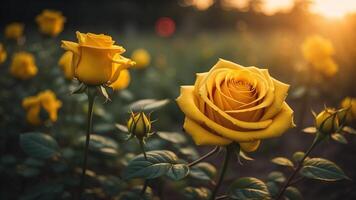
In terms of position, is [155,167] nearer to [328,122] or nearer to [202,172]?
[202,172]

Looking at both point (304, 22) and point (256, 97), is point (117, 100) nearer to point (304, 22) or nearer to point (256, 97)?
point (256, 97)

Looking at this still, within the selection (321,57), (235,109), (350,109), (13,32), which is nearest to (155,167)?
(235,109)

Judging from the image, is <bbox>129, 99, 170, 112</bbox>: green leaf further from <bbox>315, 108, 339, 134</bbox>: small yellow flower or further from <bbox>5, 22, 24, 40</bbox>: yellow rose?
<bbox>5, 22, 24, 40</bbox>: yellow rose

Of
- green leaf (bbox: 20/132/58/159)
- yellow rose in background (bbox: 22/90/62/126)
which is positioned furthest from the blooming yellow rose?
yellow rose in background (bbox: 22/90/62/126)

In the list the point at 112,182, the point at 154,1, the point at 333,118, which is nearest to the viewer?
the point at 333,118

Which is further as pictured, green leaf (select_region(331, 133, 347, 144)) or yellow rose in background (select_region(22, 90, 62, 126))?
yellow rose in background (select_region(22, 90, 62, 126))

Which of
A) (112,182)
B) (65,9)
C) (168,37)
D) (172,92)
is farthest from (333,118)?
(65,9)
